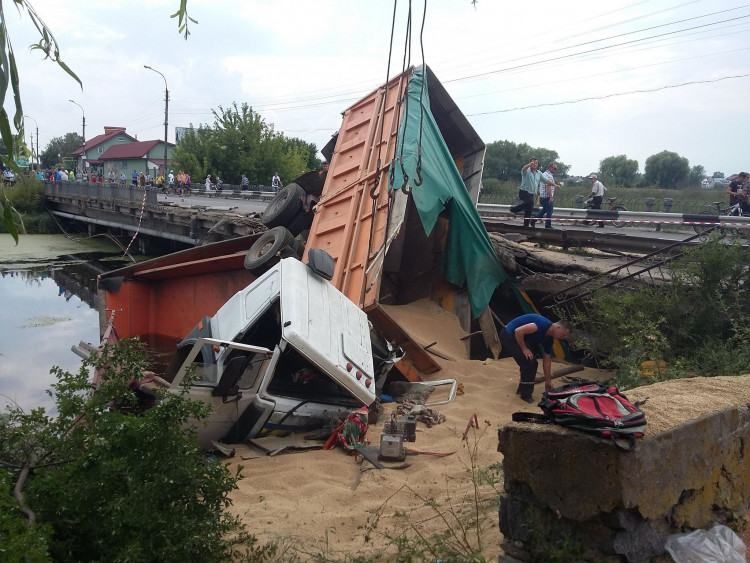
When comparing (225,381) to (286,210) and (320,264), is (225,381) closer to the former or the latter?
Result: (320,264)

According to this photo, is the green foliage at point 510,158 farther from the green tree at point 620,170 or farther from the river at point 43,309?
the river at point 43,309

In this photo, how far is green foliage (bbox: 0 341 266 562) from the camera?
127 inches

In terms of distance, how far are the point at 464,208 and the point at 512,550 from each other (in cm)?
759

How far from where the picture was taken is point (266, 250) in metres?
9.92

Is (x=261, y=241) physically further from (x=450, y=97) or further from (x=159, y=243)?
(x=159, y=243)

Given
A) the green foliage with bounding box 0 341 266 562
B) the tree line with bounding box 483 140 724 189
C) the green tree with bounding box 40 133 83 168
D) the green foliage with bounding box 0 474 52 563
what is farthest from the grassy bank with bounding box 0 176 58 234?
the green tree with bounding box 40 133 83 168

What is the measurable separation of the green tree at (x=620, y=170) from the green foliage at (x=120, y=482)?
150 feet

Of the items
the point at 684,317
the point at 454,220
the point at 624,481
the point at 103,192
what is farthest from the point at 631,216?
the point at 103,192

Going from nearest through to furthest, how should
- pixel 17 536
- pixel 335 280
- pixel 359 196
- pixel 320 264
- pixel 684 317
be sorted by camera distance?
pixel 17 536 < pixel 320 264 < pixel 684 317 < pixel 335 280 < pixel 359 196

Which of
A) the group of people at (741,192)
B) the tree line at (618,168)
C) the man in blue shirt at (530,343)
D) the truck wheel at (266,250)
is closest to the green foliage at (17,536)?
the man in blue shirt at (530,343)

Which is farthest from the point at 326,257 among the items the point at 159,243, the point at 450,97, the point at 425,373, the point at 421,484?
the point at 159,243

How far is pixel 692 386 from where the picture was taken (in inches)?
157

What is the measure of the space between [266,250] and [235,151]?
1632 inches

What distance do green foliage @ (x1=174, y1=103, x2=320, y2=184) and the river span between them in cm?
1821
